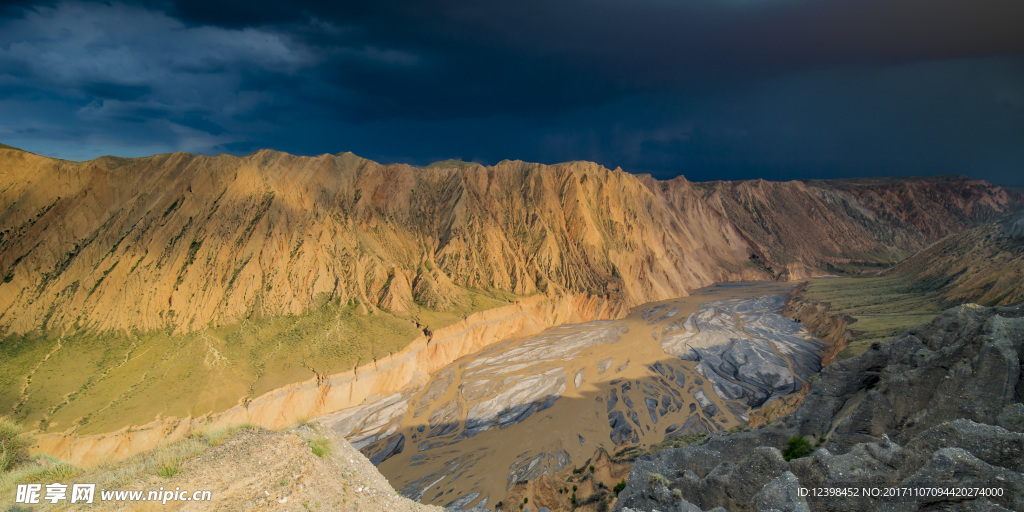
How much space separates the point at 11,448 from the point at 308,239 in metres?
33.0

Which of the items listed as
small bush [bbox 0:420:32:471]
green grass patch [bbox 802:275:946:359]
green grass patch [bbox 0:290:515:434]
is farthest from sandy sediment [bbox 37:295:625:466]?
green grass patch [bbox 802:275:946:359]

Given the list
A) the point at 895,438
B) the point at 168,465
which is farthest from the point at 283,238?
the point at 895,438

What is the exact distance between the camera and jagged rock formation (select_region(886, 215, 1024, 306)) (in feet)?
109

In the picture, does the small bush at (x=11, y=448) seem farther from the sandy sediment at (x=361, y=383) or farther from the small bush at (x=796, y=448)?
the small bush at (x=796, y=448)

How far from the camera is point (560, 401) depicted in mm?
30547

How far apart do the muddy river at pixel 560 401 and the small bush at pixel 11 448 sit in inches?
579

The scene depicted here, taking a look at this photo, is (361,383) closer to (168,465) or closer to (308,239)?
(308,239)

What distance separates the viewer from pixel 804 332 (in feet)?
146

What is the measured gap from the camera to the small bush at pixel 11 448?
357 inches

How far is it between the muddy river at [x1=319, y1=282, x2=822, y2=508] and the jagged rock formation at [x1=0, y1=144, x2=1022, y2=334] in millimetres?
10945

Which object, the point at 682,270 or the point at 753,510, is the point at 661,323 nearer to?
the point at 682,270

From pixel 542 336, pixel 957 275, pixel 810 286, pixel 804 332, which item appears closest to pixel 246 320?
pixel 542 336

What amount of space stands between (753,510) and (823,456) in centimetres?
218

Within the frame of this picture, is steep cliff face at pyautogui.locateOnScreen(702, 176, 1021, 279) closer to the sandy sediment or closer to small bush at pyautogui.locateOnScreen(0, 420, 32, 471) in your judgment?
the sandy sediment
